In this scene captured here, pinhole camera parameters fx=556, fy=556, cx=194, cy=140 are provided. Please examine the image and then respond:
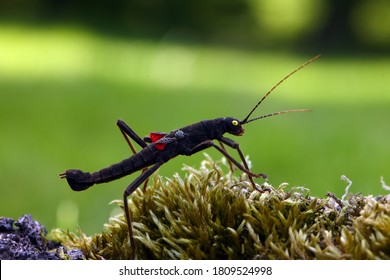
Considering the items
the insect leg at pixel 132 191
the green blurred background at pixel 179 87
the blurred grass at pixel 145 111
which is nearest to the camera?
the insect leg at pixel 132 191

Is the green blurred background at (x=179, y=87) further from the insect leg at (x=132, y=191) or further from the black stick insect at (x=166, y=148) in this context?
the insect leg at (x=132, y=191)

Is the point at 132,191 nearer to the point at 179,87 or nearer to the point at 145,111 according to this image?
the point at 145,111

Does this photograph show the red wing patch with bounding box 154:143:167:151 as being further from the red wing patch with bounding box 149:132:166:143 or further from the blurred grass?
the blurred grass

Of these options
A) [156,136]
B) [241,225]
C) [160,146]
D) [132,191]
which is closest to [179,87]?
[156,136]

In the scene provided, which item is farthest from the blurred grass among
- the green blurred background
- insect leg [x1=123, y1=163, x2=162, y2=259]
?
insect leg [x1=123, y1=163, x2=162, y2=259]

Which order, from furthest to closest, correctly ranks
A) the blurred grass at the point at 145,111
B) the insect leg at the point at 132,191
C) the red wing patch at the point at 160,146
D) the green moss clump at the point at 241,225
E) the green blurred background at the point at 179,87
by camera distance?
the green blurred background at the point at 179,87, the blurred grass at the point at 145,111, the red wing patch at the point at 160,146, the insect leg at the point at 132,191, the green moss clump at the point at 241,225

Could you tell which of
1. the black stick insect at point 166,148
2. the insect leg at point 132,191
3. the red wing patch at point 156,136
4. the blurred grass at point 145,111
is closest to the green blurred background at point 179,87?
the blurred grass at point 145,111
